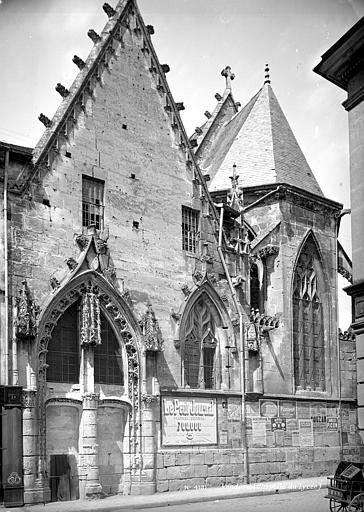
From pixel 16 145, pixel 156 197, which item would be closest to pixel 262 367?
pixel 156 197

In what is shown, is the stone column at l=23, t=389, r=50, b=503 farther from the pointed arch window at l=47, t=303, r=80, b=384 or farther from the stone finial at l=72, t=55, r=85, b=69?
the stone finial at l=72, t=55, r=85, b=69

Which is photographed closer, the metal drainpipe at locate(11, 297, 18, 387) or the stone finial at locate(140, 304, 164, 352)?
the metal drainpipe at locate(11, 297, 18, 387)

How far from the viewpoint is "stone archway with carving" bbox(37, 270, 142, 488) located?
73.2ft

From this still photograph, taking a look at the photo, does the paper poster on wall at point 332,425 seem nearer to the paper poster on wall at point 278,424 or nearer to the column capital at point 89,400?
the paper poster on wall at point 278,424

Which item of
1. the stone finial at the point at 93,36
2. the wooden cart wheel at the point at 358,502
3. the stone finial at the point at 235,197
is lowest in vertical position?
the wooden cart wheel at the point at 358,502

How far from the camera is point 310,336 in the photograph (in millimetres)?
31672

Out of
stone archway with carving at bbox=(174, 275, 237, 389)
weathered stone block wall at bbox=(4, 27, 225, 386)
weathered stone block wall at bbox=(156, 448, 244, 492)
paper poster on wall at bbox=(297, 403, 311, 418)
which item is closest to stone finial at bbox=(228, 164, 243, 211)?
weathered stone block wall at bbox=(4, 27, 225, 386)

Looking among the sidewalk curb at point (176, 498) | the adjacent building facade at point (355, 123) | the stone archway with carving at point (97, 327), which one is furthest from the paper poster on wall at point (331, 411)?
the adjacent building facade at point (355, 123)

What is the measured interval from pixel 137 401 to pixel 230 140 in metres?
15.2

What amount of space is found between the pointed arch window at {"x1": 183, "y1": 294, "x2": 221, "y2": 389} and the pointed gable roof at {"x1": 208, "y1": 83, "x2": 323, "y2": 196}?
6568 millimetres

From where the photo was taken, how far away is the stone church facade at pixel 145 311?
74.0ft

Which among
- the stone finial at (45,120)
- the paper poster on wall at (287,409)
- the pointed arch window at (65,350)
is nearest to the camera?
the pointed arch window at (65,350)

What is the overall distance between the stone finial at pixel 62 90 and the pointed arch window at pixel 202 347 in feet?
24.3

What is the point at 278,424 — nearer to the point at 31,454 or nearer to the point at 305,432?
the point at 305,432
